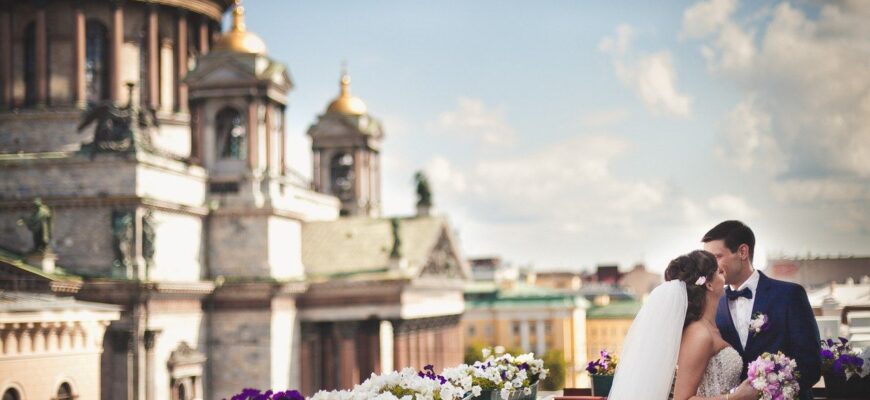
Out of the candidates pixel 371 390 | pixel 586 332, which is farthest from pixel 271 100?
pixel 371 390

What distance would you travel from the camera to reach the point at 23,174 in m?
39.5

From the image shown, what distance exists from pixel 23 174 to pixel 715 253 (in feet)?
109

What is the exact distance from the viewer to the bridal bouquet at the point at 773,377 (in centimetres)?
916

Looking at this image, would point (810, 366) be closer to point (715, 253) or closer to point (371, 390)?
point (715, 253)

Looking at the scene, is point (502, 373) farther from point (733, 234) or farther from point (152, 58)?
point (152, 58)

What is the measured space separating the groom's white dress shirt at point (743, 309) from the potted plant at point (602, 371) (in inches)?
133

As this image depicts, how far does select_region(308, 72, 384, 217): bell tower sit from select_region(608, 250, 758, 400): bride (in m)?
46.1

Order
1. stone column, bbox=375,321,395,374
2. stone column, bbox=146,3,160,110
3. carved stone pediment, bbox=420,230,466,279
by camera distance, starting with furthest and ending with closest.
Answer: carved stone pediment, bbox=420,230,466,279, stone column, bbox=146,3,160,110, stone column, bbox=375,321,395,374

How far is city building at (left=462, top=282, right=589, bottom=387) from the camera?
6931cm

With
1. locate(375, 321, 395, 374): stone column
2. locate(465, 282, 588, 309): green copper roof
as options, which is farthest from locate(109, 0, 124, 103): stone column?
locate(465, 282, 588, 309): green copper roof

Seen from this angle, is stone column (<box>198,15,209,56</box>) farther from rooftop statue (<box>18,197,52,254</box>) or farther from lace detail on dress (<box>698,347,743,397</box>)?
lace detail on dress (<box>698,347,743,397</box>)

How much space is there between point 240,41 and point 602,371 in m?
33.3

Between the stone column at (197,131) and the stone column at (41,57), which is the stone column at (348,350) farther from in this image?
the stone column at (41,57)

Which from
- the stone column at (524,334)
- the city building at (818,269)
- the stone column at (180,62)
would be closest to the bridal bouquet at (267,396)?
the city building at (818,269)
